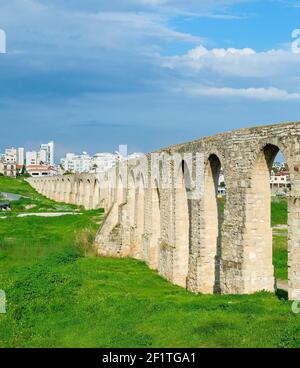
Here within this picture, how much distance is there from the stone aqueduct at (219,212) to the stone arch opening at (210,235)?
0.03m

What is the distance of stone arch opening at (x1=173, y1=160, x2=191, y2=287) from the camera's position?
22.1 meters

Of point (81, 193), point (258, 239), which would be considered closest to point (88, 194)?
point (81, 193)

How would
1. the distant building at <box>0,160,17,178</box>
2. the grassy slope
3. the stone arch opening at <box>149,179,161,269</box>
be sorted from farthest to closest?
the distant building at <box>0,160,17,178</box>, the stone arch opening at <box>149,179,161,269</box>, the grassy slope

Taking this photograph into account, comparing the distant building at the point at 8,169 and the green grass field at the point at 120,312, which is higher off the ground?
the distant building at the point at 8,169

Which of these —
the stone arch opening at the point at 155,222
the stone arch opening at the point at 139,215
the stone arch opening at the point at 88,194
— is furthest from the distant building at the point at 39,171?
the stone arch opening at the point at 155,222

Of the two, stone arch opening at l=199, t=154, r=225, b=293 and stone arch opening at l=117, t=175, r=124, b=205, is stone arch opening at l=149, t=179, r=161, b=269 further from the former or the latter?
stone arch opening at l=117, t=175, r=124, b=205

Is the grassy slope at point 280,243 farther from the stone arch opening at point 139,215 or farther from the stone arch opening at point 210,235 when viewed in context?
the stone arch opening at point 139,215

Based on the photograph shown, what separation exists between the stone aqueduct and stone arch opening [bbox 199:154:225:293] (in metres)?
0.03

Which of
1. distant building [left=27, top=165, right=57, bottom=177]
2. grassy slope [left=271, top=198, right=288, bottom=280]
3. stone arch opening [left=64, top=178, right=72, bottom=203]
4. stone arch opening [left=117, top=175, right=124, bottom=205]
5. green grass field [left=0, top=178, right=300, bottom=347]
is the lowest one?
green grass field [left=0, top=178, right=300, bottom=347]

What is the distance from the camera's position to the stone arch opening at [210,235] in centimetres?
1914


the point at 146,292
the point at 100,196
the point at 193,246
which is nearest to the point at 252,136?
the point at 193,246

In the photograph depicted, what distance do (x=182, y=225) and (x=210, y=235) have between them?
3360 mm

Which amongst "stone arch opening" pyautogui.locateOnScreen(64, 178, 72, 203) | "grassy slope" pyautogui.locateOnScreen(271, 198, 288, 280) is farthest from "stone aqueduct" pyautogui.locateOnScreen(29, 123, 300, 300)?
"stone arch opening" pyautogui.locateOnScreen(64, 178, 72, 203)

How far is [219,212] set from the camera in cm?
2008
